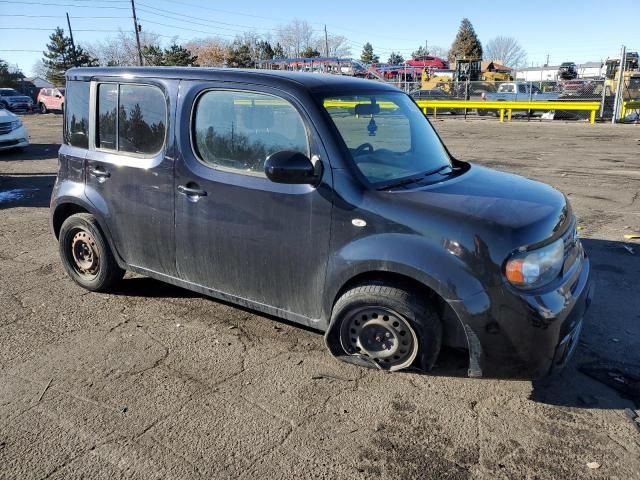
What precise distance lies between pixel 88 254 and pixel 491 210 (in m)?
3.47

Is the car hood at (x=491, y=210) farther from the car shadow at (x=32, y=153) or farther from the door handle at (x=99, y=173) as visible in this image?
the car shadow at (x=32, y=153)

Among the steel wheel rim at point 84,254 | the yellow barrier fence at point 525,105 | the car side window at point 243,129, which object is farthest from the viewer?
the yellow barrier fence at point 525,105

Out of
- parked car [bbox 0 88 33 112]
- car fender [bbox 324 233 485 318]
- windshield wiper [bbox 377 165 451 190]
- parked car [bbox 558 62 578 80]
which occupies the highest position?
parked car [bbox 558 62 578 80]

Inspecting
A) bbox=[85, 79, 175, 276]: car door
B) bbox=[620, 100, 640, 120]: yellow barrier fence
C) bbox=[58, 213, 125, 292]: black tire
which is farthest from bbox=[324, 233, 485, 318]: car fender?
bbox=[620, 100, 640, 120]: yellow barrier fence

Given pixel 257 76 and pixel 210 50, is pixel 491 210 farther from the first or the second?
pixel 210 50

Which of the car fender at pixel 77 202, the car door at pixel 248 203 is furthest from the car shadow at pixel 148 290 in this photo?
the car door at pixel 248 203

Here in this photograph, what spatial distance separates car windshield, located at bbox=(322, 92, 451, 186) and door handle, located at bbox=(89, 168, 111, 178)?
1948 mm

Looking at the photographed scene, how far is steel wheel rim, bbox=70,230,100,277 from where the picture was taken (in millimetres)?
4562

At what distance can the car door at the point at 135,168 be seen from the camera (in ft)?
12.6

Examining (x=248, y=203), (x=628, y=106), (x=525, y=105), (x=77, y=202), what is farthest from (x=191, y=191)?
(x=525, y=105)

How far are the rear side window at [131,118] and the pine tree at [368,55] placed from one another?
10471cm

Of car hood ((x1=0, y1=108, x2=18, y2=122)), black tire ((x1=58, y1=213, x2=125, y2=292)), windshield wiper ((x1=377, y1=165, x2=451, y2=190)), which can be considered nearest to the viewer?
windshield wiper ((x1=377, y1=165, x2=451, y2=190))

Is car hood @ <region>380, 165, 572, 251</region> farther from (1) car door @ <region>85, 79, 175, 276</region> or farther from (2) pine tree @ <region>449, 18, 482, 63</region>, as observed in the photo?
(2) pine tree @ <region>449, 18, 482, 63</region>

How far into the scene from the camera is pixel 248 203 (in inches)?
135
